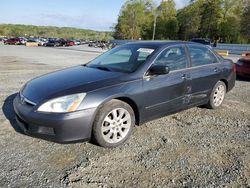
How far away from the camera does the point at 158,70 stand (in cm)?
408

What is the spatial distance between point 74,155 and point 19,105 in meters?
1.06

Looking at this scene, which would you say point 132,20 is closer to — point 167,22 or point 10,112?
point 167,22

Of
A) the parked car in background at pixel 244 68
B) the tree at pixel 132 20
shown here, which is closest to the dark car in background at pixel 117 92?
the parked car in background at pixel 244 68

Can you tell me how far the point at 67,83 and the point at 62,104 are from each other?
0.49m

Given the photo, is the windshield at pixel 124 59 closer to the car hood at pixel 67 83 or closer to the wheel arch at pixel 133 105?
the car hood at pixel 67 83

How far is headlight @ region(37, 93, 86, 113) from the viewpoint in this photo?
3.38m

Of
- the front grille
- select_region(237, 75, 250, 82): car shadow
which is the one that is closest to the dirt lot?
the front grille

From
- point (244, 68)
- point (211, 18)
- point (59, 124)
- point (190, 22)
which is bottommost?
point (59, 124)

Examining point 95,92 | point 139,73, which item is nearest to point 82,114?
point 95,92

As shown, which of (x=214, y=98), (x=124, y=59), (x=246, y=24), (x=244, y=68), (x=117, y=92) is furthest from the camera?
(x=246, y=24)

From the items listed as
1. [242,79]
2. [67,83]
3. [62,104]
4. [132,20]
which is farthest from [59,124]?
[132,20]

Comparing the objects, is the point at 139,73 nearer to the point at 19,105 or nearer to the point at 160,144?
the point at 160,144

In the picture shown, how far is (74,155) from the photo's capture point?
3.51 metres

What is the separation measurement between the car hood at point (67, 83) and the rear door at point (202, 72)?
1.61m
